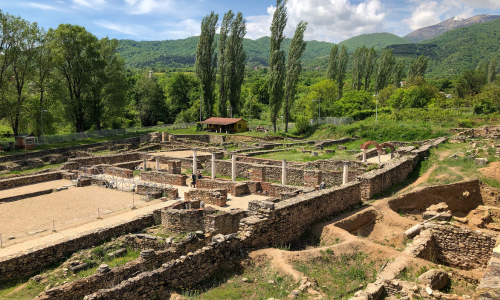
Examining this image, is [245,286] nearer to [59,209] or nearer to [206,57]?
[59,209]

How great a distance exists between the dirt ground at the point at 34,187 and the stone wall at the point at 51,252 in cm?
1229

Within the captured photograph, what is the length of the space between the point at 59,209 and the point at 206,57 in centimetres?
4590

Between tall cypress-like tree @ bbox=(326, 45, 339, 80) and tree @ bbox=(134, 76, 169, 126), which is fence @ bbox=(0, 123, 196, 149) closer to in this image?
tree @ bbox=(134, 76, 169, 126)

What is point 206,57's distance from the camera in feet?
195

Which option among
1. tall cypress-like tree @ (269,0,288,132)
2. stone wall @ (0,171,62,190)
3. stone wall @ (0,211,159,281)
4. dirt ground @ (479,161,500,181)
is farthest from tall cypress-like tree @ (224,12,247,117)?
stone wall @ (0,211,159,281)

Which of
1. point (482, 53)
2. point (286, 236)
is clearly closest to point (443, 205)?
point (286, 236)

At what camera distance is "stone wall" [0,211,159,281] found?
1073 cm

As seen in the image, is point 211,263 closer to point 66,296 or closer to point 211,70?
point 66,296

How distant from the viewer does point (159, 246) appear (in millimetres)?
12266

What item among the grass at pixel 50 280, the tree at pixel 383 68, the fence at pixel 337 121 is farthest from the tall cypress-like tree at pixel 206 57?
the grass at pixel 50 280

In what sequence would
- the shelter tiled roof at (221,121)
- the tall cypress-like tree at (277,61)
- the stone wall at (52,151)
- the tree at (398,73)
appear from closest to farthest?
1. the stone wall at (52,151)
2. the tall cypress-like tree at (277,61)
3. the shelter tiled roof at (221,121)
4. the tree at (398,73)

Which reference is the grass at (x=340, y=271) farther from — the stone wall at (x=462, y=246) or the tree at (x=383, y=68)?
the tree at (x=383, y=68)

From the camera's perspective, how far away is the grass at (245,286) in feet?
27.3

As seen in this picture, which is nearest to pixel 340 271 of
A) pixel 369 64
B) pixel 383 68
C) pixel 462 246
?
pixel 462 246
